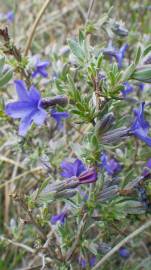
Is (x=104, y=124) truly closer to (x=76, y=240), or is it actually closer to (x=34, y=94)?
(x=34, y=94)

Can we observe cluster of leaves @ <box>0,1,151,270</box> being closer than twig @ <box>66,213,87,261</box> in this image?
Yes

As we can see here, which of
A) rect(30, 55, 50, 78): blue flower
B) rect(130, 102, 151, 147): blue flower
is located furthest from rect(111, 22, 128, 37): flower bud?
rect(130, 102, 151, 147): blue flower

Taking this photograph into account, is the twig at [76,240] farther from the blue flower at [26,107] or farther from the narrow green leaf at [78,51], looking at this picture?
the narrow green leaf at [78,51]

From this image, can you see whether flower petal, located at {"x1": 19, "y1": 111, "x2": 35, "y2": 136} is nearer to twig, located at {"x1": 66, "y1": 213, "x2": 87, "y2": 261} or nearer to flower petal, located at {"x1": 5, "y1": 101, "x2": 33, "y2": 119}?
flower petal, located at {"x1": 5, "y1": 101, "x2": 33, "y2": 119}

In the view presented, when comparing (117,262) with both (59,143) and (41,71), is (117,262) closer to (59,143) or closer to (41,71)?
(59,143)

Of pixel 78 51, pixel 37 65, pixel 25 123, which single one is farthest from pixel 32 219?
pixel 37 65

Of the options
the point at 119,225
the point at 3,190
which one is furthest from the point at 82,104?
the point at 3,190
